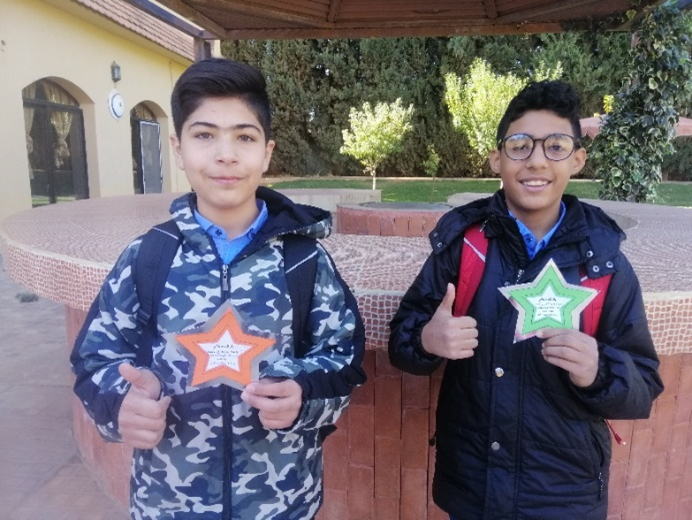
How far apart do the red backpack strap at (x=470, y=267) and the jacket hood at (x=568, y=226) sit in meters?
0.03

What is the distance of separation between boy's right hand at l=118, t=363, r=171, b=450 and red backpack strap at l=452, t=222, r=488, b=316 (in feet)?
2.46

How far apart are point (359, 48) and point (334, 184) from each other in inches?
211

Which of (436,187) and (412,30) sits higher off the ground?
(412,30)

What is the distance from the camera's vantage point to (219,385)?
1338 millimetres

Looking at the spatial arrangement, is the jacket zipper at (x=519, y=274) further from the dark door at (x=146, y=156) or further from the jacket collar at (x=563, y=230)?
the dark door at (x=146, y=156)

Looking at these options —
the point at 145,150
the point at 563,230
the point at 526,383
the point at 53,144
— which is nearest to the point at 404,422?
the point at 526,383

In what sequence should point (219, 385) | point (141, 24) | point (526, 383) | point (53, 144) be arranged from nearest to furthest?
1. point (219, 385)
2. point (526, 383)
3. point (53, 144)
4. point (141, 24)

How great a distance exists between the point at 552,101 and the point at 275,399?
3.32 ft

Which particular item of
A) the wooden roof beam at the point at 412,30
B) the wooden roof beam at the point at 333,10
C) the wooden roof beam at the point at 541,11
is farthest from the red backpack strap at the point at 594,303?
the wooden roof beam at the point at 412,30

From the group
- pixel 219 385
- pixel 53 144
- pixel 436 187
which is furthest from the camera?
pixel 436 187

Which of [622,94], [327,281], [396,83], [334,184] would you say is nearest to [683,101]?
[622,94]

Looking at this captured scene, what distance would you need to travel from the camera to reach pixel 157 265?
4.43ft

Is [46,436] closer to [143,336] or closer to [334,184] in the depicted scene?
[143,336]

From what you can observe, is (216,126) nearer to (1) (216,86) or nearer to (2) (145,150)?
(1) (216,86)
